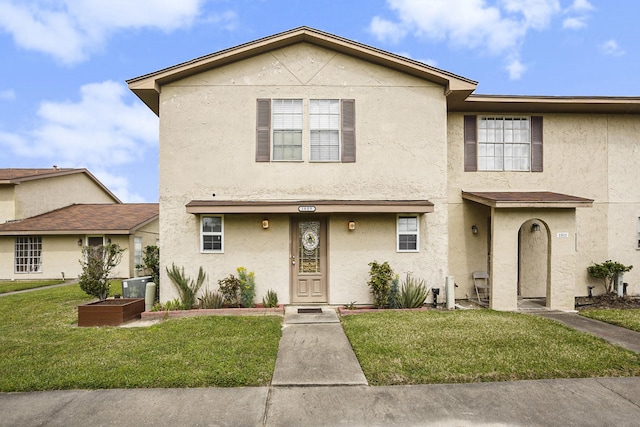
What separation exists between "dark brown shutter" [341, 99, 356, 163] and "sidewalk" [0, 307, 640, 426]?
5.85 metres

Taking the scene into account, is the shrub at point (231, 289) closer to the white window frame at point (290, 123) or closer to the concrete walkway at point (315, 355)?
the concrete walkway at point (315, 355)

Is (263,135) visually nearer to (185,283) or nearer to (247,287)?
(247,287)

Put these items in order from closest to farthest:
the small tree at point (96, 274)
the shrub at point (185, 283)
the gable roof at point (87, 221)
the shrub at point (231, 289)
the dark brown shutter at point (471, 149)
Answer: the small tree at point (96, 274) → the shrub at point (231, 289) → the shrub at point (185, 283) → the dark brown shutter at point (471, 149) → the gable roof at point (87, 221)

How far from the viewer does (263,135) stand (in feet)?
31.2

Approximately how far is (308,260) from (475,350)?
191 inches

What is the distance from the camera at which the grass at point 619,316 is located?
25.7 feet

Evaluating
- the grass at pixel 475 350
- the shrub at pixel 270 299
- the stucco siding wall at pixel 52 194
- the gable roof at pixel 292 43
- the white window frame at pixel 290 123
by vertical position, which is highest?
the gable roof at pixel 292 43

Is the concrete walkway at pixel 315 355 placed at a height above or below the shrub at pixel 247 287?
below

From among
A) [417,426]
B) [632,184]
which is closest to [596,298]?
[632,184]

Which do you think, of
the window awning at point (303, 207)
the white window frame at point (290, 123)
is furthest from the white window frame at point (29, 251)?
the white window frame at point (290, 123)

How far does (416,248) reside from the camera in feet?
31.5

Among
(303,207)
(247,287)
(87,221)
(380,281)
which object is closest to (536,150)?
(380,281)

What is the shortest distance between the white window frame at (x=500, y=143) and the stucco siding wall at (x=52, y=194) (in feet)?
72.5

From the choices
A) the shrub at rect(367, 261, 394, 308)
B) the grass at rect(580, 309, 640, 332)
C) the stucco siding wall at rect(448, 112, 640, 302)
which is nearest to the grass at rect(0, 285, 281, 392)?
the shrub at rect(367, 261, 394, 308)
